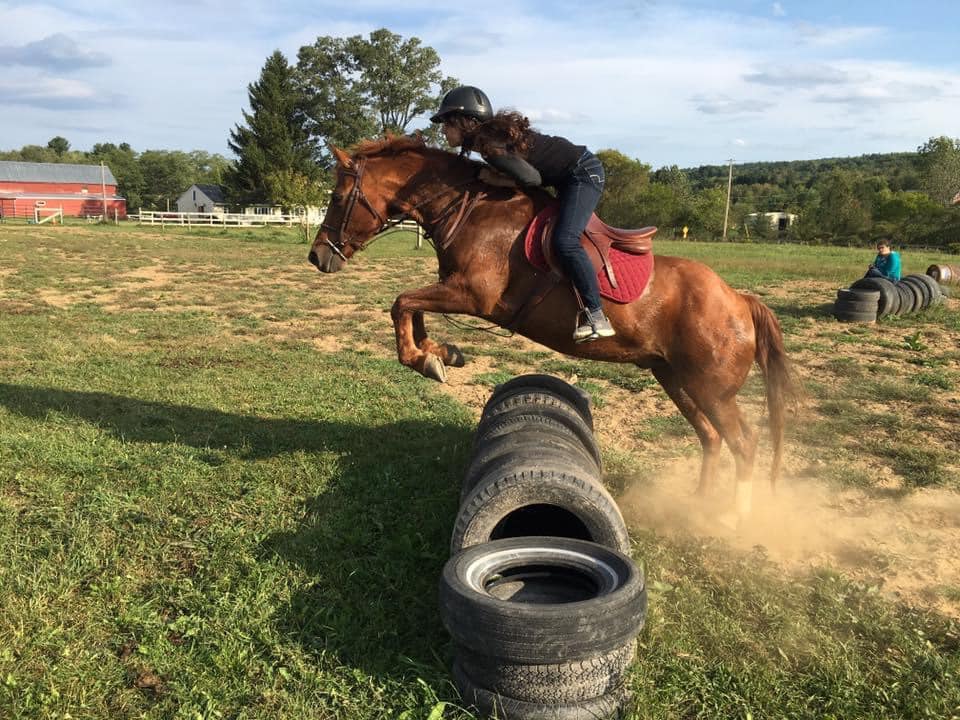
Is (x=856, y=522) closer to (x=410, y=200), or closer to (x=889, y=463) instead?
(x=889, y=463)

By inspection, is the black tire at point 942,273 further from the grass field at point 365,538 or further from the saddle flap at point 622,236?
the saddle flap at point 622,236

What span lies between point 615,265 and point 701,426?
1.93 m

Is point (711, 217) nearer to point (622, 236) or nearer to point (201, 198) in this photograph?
point (201, 198)

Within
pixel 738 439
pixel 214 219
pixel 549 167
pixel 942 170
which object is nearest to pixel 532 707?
pixel 738 439

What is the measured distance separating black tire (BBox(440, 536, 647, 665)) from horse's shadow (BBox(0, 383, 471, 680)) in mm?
471

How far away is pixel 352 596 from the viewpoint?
419cm

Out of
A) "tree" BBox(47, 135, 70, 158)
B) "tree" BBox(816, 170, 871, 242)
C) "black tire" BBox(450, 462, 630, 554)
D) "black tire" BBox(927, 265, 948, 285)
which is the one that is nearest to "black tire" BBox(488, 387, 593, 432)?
"black tire" BBox(450, 462, 630, 554)

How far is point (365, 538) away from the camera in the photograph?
490 cm

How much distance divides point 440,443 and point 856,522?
3.76m

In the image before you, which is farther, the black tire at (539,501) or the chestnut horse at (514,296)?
the chestnut horse at (514,296)

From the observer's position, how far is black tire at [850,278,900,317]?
15250 millimetres

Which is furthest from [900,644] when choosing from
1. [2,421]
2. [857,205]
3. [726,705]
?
[857,205]

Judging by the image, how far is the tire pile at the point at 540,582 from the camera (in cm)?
311

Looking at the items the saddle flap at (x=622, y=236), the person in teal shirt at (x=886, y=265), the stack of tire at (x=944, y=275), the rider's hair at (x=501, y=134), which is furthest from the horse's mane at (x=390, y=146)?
the stack of tire at (x=944, y=275)
